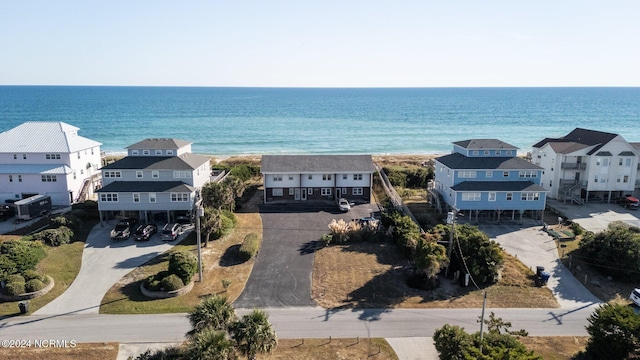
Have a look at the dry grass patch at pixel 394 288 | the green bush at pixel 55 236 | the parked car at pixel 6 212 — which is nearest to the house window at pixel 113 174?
the green bush at pixel 55 236

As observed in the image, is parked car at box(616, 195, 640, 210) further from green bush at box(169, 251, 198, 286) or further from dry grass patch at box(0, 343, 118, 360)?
dry grass patch at box(0, 343, 118, 360)

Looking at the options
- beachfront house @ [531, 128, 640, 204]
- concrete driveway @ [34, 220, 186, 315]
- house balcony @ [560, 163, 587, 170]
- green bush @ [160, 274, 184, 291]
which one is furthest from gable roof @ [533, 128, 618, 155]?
green bush @ [160, 274, 184, 291]

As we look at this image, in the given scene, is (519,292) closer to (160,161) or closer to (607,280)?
(607,280)

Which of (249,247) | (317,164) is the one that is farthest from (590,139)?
(249,247)

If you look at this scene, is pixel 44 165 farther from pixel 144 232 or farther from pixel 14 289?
pixel 14 289

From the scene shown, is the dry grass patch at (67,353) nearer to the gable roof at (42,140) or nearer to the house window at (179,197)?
the house window at (179,197)

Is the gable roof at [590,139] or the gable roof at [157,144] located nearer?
the gable roof at [157,144]
